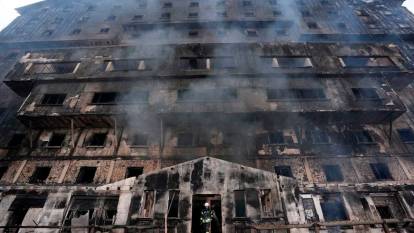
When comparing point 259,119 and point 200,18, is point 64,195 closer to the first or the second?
point 259,119

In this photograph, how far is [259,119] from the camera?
57.2ft

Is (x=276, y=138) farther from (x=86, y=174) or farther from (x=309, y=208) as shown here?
(x=86, y=174)

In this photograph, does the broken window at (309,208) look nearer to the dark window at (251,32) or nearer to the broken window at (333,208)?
the broken window at (333,208)

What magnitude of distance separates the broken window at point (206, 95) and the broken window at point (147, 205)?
294 inches

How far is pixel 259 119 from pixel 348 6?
23.8 metres

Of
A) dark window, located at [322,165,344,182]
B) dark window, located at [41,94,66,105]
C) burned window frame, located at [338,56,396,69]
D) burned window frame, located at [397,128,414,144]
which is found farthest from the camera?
burned window frame, located at [338,56,396,69]

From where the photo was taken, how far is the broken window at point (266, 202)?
36.4 ft

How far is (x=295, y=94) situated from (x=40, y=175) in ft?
56.9

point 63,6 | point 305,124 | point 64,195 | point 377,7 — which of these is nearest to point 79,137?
point 64,195

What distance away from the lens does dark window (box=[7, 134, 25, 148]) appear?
1823cm

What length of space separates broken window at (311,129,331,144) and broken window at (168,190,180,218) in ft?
33.2

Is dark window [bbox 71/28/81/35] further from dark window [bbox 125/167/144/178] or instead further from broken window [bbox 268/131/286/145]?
broken window [bbox 268/131/286/145]

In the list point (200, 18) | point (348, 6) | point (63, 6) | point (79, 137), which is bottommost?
point (79, 137)

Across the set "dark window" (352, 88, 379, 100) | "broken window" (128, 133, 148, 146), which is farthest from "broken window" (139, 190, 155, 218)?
"dark window" (352, 88, 379, 100)
